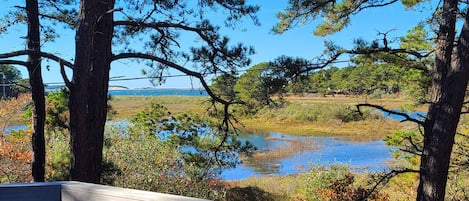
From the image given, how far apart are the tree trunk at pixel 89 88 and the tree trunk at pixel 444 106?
8.17 ft

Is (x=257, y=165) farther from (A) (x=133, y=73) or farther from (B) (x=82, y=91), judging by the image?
(B) (x=82, y=91)

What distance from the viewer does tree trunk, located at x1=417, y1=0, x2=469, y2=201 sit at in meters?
3.23

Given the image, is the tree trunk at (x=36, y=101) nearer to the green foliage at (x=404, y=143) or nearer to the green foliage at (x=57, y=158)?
the green foliage at (x=57, y=158)

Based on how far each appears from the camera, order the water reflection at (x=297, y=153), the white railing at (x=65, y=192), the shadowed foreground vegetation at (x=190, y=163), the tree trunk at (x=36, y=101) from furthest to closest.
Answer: the water reflection at (x=297, y=153), the shadowed foreground vegetation at (x=190, y=163), the tree trunk at (x=36, y=101), the white railing at (x=65, y=192)

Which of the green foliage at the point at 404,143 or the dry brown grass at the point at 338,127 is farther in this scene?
the dry brown grass at the point at 338,127

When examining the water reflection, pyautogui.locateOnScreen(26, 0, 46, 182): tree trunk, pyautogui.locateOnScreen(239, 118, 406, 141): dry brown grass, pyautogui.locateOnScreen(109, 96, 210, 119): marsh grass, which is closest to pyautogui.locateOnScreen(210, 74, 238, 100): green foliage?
pyautogui.locateOnScreen(26, 0, 46, 182): tree trunk

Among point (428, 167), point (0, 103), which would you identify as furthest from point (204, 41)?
point (0, 103)

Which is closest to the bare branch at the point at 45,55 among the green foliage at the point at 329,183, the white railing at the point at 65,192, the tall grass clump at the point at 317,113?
the white railing at the point at 65,192

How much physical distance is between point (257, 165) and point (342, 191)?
3468 mm

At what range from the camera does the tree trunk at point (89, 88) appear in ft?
8.66

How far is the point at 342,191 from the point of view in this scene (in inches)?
238

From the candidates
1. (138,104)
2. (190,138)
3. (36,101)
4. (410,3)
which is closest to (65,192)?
(36,101)

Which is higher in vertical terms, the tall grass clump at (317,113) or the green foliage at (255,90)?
the green foliage at (255,90)

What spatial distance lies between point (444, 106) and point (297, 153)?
6386mm
